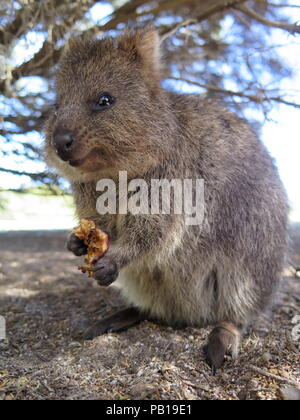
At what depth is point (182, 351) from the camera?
313cm

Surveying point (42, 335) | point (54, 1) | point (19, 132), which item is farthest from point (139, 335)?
point (54, 1)

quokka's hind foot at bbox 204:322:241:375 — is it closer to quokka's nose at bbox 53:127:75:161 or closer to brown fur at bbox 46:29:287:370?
brown fur at bbox 46:29:287:370

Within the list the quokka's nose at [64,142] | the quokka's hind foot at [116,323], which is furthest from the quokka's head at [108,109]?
the quokka's hind foot at [116,323]

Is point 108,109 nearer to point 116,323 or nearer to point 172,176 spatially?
point 172,176

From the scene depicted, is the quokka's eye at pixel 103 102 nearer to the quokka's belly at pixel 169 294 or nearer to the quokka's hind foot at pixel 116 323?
the quokka's belly at pixel 169 294

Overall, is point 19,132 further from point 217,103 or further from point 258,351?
point 258,351

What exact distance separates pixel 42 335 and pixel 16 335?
204mm

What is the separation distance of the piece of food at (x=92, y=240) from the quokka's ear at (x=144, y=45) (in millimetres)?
1303

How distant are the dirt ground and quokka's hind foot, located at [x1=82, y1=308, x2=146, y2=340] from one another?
0.23ft

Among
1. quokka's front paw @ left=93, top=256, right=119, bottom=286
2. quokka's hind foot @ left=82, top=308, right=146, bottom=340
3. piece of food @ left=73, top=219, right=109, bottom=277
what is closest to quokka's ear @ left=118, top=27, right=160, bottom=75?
piece of food @ left=73, top=219, right=109, bottom=277

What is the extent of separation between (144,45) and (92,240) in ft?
5.02

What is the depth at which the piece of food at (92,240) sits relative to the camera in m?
2.89

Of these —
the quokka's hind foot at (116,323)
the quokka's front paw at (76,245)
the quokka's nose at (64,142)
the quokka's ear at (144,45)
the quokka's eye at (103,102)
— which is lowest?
the quokka's hind foot at (116,323)

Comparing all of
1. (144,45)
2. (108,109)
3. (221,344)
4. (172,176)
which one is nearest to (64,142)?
(108,109)
